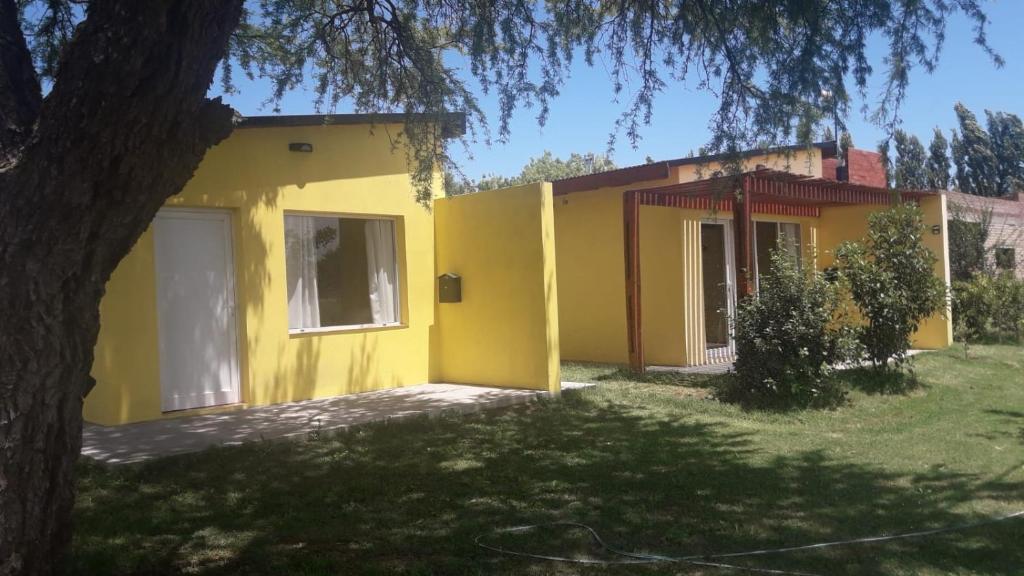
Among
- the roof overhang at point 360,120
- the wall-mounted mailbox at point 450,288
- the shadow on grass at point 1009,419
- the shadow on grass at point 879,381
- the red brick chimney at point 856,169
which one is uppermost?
the red brick chimney at point 856,169

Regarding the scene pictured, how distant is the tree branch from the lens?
3.69 m

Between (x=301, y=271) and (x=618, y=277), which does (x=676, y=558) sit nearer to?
(x=301, y=271)

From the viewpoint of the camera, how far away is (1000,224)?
62.8 feet

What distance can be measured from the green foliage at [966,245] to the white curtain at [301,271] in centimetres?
1375

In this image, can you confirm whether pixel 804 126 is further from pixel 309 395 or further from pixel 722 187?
pixel 309 395

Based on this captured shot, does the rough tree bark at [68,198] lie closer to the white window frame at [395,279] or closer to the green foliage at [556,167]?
the white window frame at [395,279]

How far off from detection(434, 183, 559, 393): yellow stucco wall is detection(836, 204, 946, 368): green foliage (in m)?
4.12

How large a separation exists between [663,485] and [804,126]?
382 cm

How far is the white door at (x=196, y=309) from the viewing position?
841cm

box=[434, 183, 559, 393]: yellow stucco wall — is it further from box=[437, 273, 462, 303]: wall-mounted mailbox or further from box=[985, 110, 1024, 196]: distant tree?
box=[985, 110, 1024, 196]: distant tree

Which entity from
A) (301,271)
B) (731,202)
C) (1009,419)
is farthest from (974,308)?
(301,271)

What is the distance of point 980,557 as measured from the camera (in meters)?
4.64

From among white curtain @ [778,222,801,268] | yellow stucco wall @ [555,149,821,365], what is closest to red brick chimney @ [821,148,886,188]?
white curtain @ [778,222,801,268]

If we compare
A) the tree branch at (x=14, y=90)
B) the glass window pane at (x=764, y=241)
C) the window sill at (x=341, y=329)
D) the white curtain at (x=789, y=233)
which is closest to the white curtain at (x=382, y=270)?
the window sill at (x=341, y=329)
